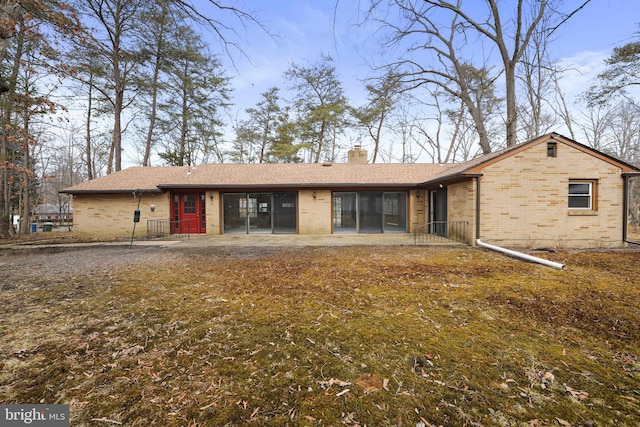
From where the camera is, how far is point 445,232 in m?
11.4

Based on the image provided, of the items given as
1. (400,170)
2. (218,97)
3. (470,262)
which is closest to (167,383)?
(470,262)

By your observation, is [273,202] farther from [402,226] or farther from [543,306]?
[543,306]

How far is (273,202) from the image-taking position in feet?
42.8

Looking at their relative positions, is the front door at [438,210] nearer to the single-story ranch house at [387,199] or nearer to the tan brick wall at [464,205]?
the single-story ranch house at [387,199]

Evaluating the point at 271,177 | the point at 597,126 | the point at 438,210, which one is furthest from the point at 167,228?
the point at 597,126

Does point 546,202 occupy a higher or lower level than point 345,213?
higher

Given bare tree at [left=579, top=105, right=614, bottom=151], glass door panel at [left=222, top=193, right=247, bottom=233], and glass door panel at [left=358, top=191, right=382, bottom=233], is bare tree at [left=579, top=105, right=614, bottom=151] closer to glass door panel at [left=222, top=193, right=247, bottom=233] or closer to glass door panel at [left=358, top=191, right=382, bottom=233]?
glass door panel at [left=358, top=191, right=382, bottom=233]

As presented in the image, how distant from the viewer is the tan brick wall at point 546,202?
9.01 metres

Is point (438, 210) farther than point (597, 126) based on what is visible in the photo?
No

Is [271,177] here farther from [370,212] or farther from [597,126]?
[597,126]
